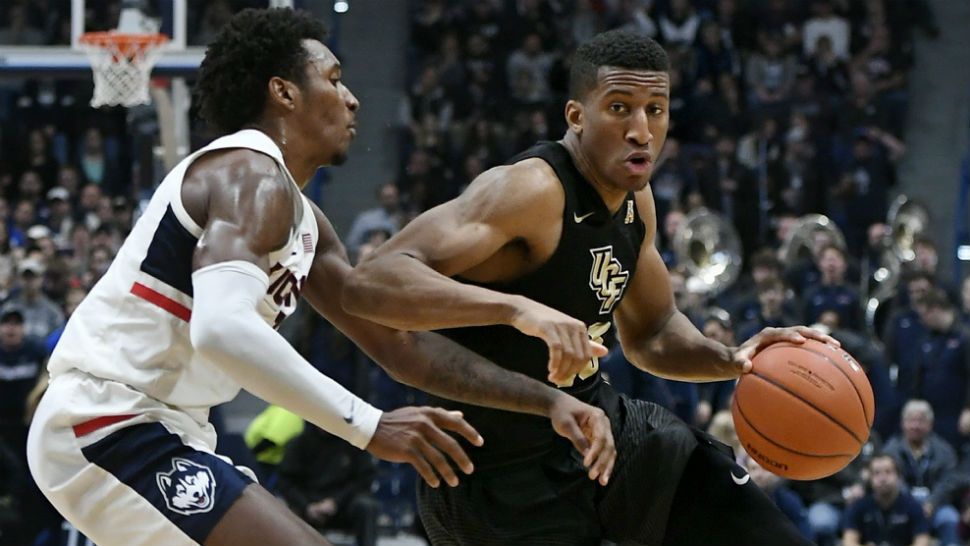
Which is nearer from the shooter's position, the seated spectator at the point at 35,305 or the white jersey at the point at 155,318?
the white jersey at the point at 155,318

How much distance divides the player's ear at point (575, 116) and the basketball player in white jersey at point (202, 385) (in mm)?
909

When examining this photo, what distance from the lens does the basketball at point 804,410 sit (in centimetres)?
443

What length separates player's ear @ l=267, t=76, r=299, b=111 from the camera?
166 inches

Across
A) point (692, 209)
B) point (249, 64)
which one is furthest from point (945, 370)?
point (249, 64)

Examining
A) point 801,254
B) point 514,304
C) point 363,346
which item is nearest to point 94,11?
point 801,254

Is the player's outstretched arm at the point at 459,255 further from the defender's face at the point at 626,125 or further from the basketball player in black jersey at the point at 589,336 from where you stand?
the defender's face at the point at 626,125

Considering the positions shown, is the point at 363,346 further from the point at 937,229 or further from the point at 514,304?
the point at 937,229

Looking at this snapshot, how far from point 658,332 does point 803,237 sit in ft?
27.5

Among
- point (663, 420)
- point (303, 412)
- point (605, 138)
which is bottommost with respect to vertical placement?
point (663, 420)

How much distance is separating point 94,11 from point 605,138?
8.20m

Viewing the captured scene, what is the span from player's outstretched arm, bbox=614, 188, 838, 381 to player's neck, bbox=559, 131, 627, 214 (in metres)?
0.24

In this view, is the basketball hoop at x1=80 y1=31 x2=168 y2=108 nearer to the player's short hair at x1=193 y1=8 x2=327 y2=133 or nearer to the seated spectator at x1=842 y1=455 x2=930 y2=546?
the seated spectator at x1=842 y1=455 x2=930 y2=546

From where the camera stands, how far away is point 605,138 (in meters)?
4.56

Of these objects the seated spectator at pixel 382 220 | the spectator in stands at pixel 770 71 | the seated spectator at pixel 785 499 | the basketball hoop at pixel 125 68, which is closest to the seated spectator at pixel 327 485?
the seated spectator at pixel 785 499
